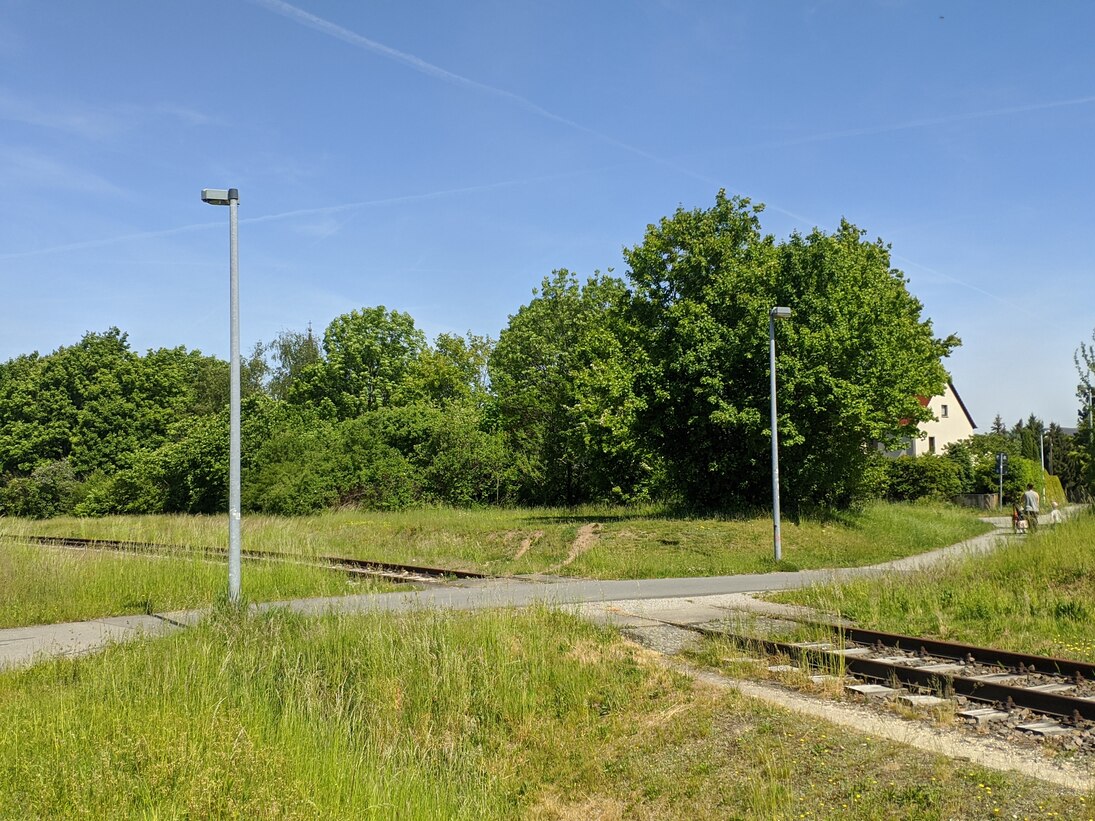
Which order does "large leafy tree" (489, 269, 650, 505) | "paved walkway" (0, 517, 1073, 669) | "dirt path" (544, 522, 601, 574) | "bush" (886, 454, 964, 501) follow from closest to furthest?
"paved walkway" (0, 517, 1073, 669) → "dirt path" (544, 522, 601, 574) → "large leafy tree" (489, 269, 650, 505) → "bush" (886, 454, 964, 501)

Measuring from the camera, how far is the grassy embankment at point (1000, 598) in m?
11.6

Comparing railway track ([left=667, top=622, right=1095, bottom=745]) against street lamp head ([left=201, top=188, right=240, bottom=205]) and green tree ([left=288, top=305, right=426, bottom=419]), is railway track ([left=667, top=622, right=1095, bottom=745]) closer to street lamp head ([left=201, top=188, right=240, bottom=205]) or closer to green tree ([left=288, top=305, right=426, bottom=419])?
street lamp head ([left=201, top=188, right=240, bottom=205])

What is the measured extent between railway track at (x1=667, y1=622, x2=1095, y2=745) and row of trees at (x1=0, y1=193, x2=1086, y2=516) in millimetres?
16654

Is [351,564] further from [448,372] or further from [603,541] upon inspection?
[448,372]

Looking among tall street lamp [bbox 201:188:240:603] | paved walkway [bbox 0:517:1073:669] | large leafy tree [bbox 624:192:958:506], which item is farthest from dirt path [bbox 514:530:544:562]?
tall street lamp [bbox 201:188:240:603]

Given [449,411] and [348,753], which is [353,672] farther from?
[449,411]

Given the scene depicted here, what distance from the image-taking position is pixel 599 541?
24.4 meters

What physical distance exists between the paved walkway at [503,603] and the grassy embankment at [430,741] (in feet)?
5.27

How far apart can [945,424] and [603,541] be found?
62.3 metres

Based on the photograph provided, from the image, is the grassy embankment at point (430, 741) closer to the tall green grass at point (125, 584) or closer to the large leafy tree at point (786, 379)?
the tall green grass at point (125, 584)

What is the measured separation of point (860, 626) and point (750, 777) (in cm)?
653

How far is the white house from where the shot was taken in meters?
76.5

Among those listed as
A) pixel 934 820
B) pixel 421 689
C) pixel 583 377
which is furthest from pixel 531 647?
pixel 583 377

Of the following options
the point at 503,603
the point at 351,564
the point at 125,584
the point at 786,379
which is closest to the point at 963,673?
the point at 503,603
